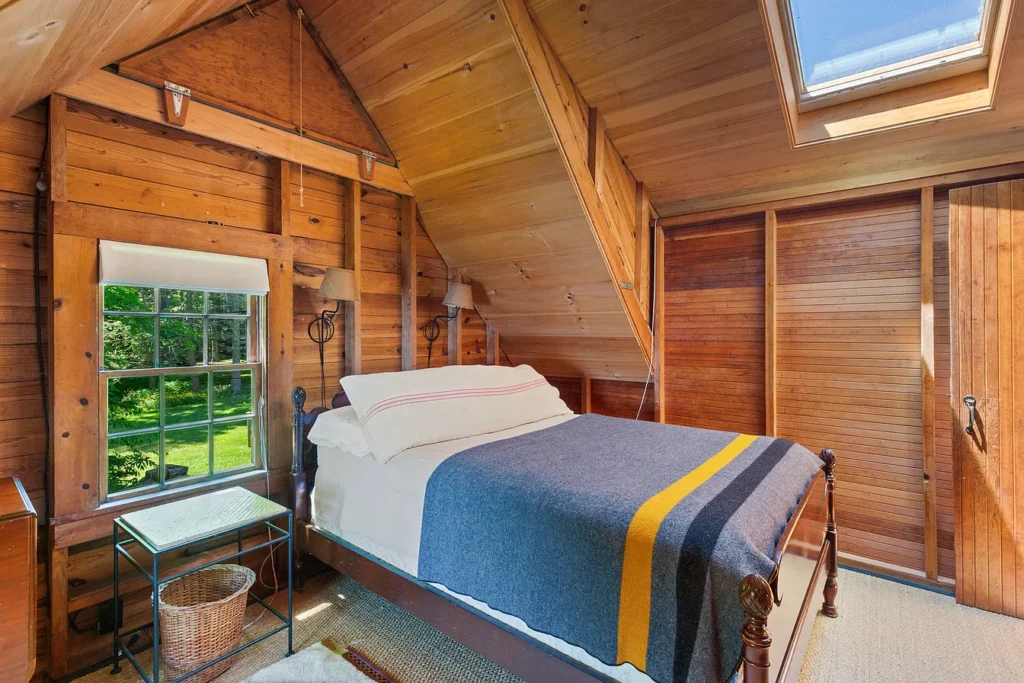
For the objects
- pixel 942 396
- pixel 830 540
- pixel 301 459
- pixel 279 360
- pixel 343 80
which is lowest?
pixel 830 540

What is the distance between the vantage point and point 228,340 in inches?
94.0

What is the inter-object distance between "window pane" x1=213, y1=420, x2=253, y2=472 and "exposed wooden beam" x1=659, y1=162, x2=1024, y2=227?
272 centimetres

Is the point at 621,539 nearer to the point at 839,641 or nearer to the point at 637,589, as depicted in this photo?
the point at 637,589

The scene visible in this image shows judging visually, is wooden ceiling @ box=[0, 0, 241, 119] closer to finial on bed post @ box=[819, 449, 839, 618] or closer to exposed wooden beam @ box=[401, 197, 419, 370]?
exposed wooden beam @ box=[401, 197, 419, 370]

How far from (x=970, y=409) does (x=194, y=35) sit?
149 inches

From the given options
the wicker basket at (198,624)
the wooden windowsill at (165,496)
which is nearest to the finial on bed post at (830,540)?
the wicker basket at (198,624)

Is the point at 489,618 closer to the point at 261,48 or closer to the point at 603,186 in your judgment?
the point at 603,186

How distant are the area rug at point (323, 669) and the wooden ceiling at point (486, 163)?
2058mm

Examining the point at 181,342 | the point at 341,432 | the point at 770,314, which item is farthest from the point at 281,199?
the point at 770,314

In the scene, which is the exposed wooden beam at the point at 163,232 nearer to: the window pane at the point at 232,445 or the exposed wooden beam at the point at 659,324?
the window pane at the point at 232,445

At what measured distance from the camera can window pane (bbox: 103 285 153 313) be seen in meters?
2.04

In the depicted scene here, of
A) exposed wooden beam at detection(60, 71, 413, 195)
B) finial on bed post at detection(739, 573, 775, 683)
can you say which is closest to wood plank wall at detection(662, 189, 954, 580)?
exposed wooden beam at detection(60, 71, 413, 195)

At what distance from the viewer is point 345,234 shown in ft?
9.11

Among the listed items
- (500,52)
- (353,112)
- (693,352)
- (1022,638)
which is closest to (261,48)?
(353,112)
